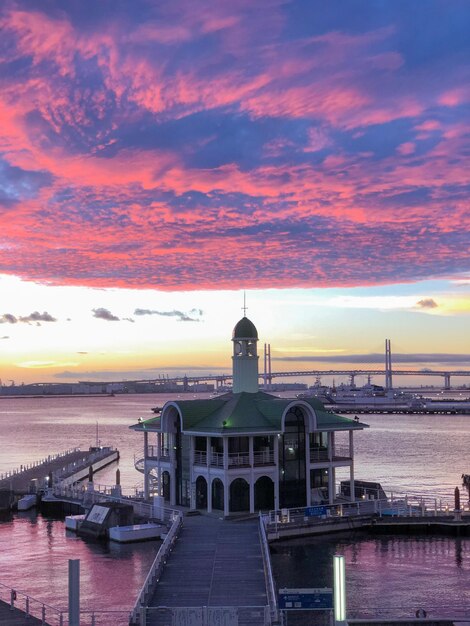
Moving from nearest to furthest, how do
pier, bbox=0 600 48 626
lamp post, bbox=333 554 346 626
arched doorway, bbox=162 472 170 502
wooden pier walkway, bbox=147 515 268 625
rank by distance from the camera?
lamp post, bbox=333 554 346 626
pier, bbox=0 600 48 626
wooden pier walkway, bbox=147 515 268 625
arched doorway, bbox=162 472 170 502

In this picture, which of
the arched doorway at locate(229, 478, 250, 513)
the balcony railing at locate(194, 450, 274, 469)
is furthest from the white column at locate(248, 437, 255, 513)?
the arched doorway at locate(229, 478, 250, 513)

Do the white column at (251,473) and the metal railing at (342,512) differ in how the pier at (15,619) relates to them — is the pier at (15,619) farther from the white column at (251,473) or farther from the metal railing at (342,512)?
the white column at (251,473)

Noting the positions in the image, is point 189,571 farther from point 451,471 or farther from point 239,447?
point 451,471

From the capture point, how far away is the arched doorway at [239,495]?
47344mm

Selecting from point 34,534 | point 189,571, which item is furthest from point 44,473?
point 189,571

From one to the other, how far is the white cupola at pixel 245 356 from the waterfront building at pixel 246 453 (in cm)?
141

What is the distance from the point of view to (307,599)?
85.9 ft

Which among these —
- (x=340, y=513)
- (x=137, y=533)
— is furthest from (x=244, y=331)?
(x=137, y=533)

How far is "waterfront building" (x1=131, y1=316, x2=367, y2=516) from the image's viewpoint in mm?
47688

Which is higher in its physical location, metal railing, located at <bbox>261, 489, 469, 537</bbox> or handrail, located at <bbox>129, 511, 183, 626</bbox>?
handrail, located at <bbox>129, 511, 183, 626</bbox>

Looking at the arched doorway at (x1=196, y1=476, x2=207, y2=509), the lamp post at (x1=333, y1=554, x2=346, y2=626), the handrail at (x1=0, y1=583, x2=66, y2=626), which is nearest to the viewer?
the lamp post at (x1=333, y1=554, x2=346, y2=626)

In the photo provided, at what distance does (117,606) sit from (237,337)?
23.1 metres

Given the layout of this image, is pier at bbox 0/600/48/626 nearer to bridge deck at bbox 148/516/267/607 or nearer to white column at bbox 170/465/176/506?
bridge deck at bbox 148/516/267/607

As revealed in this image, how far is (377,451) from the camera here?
394 ft
